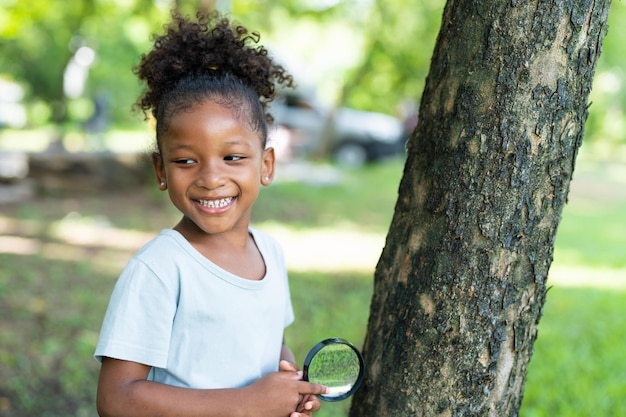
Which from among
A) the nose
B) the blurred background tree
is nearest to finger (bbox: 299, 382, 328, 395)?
the nose

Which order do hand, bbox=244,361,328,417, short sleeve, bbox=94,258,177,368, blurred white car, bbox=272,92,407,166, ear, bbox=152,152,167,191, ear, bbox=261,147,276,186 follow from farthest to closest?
blurred white car, bbox=272,92,407,166
ear, bbox=261,147,276,186
ear, bbox=152,152,167,191
hand, bbox=244,361,328,417
short sleeve, bbox=94,258,177,368

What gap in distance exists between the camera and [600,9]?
164 centimetres

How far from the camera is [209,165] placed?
68.0 inches

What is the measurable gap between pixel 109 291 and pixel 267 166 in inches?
170

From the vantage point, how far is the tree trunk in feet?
5.37

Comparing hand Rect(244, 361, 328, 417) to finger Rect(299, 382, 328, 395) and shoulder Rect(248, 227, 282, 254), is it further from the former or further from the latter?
shoulder Rect(248, 227, 282, 254)

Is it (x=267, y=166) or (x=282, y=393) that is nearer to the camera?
(x=282, y=393)

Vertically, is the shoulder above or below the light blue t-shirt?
above

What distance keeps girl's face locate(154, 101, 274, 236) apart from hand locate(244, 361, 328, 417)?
0.41 metres

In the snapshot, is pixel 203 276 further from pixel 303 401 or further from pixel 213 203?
pixel 303 401

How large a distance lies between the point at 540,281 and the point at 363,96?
836 inches

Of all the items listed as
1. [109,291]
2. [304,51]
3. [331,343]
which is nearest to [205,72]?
[331,343]

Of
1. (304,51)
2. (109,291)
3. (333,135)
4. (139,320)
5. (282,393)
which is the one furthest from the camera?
(304,51)

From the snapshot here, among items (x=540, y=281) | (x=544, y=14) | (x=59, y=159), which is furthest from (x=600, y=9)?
(x=59, y=159)
